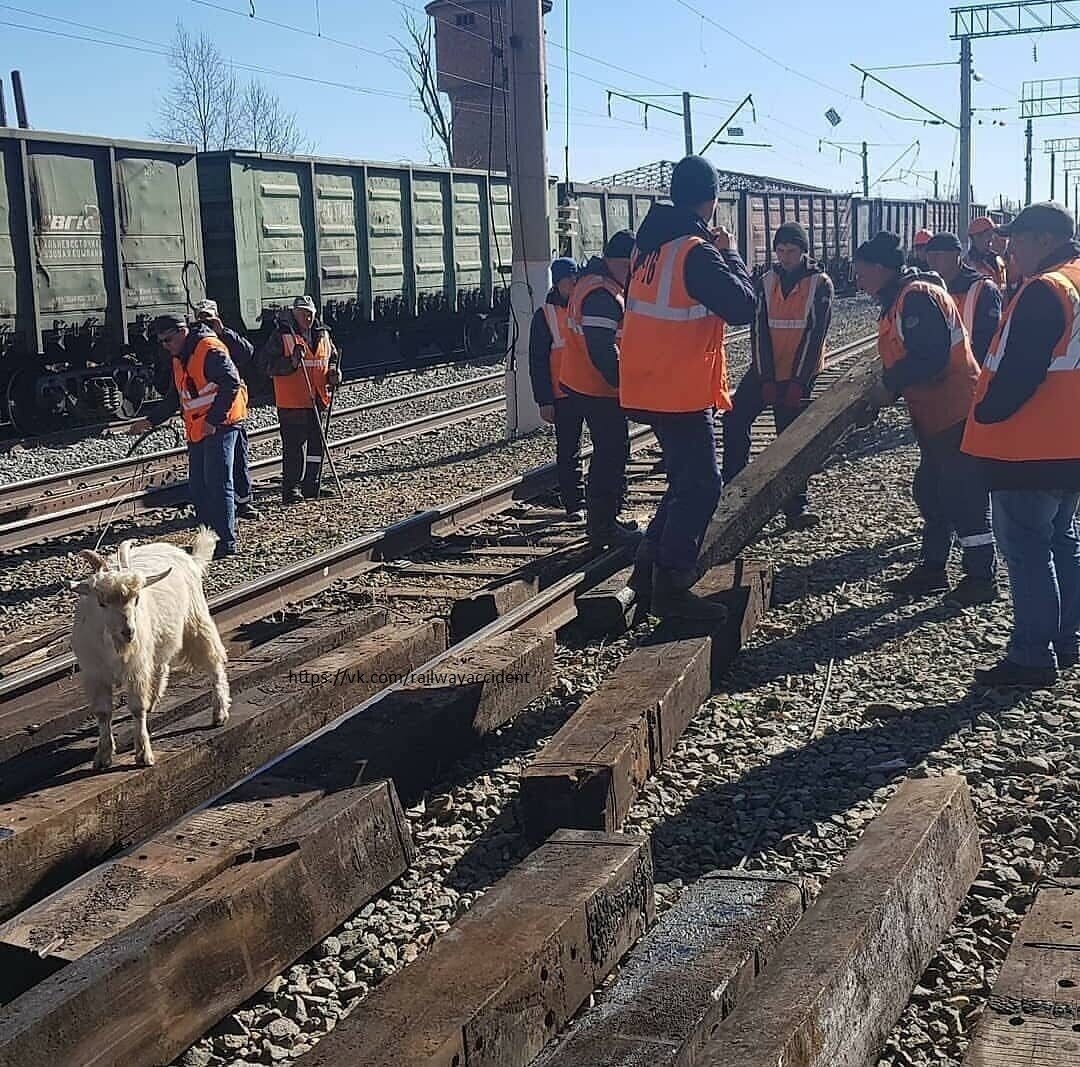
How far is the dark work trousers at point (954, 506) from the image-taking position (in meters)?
7.83

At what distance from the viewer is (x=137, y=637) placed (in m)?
5.19

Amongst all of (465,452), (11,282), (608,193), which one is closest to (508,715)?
(465,452)

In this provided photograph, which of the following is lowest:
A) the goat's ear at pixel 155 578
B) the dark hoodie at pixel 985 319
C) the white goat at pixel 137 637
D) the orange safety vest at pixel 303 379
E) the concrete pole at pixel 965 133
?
the white goat at pixel 137 637

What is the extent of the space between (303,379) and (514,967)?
363 inches

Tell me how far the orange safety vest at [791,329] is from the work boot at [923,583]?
88.5 inches

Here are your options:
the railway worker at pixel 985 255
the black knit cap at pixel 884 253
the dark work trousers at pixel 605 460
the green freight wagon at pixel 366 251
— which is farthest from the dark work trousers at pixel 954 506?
the green freight wagon at pixel 366 251

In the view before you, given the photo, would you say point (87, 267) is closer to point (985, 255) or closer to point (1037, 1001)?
point (985, 255)

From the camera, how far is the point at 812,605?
789 centimetres

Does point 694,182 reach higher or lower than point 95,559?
higher

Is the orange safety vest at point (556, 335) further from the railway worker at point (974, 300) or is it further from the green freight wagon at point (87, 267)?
the green freight wagon at point (87, 267)

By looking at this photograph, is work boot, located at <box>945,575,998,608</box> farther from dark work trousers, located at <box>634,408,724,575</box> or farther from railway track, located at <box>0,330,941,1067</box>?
railway track, located at <box>0,330,941,1067</box>

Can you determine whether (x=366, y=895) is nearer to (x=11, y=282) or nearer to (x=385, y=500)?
(x=385, y=500)

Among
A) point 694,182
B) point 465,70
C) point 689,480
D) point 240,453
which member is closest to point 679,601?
point 689,480

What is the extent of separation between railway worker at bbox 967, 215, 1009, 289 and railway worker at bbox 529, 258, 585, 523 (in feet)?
16.3
